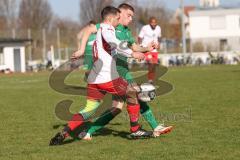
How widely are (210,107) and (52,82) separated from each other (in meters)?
3.24

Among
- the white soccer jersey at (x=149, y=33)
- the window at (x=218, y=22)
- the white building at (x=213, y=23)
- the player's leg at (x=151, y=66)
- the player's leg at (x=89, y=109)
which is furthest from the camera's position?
the window at (x=218, y=22)

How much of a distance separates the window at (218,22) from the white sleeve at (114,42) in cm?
7907

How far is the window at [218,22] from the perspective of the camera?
85938mm

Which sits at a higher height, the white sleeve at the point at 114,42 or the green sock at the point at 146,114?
the white sleeve at the point at 114,42

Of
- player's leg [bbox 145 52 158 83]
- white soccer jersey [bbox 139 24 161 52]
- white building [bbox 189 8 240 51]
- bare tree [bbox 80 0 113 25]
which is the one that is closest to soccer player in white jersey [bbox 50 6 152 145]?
player's leg [bbox 145 52 158 83]

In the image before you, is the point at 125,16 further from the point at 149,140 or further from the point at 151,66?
the point at 151,66

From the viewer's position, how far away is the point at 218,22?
85938mm

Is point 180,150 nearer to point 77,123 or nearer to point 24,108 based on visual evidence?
point 77,123

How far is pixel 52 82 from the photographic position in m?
12.0

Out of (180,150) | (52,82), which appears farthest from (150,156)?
(52,82)

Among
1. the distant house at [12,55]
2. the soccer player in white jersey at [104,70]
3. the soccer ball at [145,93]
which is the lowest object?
the distant house at [12,55]

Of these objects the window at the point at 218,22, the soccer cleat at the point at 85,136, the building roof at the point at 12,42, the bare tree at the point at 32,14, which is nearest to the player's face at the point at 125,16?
the soccer cleat at the point at 85,136

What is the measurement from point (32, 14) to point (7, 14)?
14.5 feet

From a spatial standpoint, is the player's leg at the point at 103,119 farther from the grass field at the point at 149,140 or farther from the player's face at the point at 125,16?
the player's face at the point at 125,16
